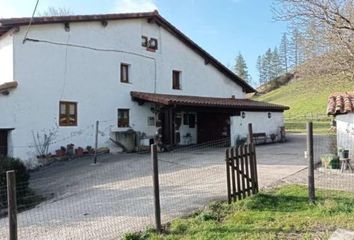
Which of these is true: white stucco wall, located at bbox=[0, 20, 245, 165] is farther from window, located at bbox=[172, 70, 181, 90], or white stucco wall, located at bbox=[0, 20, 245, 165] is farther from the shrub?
the shrub

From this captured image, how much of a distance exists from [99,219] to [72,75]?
42.5ft

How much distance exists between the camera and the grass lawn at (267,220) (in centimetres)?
679

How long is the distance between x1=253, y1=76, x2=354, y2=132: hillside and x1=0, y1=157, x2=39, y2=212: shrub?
11.4 m

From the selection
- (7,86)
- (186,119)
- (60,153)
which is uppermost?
(7,86)

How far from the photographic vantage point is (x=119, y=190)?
1202 centimetres

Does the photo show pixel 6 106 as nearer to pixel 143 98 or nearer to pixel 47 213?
pixel 143 98

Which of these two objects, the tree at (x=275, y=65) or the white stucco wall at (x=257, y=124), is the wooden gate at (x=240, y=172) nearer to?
the white stucco wall at (x=257, y=124)

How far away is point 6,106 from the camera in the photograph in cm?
1778

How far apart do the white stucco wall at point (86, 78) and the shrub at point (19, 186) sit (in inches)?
216

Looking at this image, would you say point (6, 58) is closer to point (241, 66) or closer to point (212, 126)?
point (212, 126)

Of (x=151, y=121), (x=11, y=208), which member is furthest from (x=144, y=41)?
(x=11, y=208)

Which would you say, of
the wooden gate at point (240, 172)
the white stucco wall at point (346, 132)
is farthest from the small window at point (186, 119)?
the wooden gate at point (240, 172)

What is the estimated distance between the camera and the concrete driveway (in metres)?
8.14

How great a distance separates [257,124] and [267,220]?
65.7 feet
